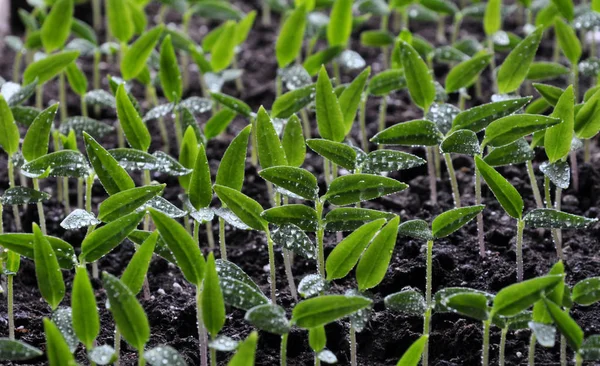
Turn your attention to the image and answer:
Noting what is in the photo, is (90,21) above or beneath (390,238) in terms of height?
above

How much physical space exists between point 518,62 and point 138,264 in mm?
690

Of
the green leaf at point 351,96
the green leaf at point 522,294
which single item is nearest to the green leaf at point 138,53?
the green leaf at point 351,96

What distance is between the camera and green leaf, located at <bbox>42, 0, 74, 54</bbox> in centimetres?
161

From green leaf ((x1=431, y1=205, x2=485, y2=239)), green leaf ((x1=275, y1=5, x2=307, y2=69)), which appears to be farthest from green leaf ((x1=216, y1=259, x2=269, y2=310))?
green leaf ((x1=275, y1=5, x2=307, y2=69))

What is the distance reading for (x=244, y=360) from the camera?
849mm

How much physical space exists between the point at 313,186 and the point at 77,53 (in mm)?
558

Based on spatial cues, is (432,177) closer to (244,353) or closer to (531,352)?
(531,352)

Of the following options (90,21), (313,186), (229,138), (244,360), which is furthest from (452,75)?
(90,21)

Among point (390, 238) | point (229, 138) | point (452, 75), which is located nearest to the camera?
point (390, 238)

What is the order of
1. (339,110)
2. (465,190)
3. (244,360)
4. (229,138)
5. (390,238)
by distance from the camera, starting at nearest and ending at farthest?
(244,360)
(390,238)
(339,110)
(465,190)
(229,138)

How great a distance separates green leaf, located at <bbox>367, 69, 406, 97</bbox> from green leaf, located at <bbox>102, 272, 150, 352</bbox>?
685 mm

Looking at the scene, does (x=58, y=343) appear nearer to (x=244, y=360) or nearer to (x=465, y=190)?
(x=244, y=360)

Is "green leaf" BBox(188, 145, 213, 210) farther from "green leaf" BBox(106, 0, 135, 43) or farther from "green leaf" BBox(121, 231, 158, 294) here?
"green leaf" BBox(106, 0, 135, 43)

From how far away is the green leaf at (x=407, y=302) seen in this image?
39.6 inches
